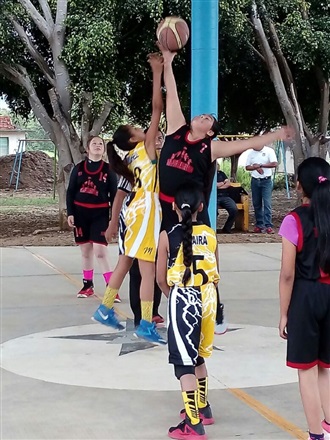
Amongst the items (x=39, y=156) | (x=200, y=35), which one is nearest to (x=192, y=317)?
(x=200, y=35)

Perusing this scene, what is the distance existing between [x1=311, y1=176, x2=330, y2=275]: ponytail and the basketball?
2.28m

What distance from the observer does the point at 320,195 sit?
4.05 m

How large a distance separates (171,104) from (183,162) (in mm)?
536

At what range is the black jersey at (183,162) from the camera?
5.35 meters

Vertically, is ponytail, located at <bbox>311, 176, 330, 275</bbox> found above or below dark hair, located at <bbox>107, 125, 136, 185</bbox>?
below

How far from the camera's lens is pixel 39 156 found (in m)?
40.3

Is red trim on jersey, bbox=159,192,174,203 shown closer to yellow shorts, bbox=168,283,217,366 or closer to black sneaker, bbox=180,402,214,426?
yellow shorts, bbox=168,283,217,366

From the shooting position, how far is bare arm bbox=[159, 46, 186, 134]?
18.2 feet

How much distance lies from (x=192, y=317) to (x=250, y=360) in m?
1.84

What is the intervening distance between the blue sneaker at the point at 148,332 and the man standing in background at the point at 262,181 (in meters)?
9.18

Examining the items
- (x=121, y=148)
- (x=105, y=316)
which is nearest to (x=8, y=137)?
(x=121, y=148)

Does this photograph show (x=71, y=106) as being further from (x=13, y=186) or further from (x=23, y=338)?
(x=13, y=186)

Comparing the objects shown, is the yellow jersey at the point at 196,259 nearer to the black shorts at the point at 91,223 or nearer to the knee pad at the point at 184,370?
the knee pad at the point at 184,370

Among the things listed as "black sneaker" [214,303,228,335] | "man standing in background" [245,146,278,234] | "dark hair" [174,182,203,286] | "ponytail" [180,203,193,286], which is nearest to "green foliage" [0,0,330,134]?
"man standing in background" [245,146,278,234]
